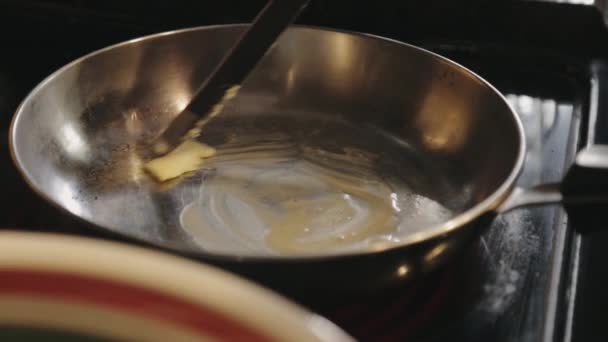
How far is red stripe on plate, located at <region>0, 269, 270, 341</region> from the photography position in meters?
0.13

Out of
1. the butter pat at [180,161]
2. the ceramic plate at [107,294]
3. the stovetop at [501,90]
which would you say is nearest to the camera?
the ceramic plate at [107,294]

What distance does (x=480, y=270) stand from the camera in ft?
1.11

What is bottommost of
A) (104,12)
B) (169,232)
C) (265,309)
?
(265,309)

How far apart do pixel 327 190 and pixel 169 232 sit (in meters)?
0.10

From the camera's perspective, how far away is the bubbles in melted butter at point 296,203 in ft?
1.22

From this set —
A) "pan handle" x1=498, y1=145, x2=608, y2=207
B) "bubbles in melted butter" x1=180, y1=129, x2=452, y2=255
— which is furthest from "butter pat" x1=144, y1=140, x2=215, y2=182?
"pan handle" x1=498, y1=145, x2=608, y2=207

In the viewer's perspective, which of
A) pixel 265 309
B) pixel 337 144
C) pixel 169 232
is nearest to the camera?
pixel 265 309

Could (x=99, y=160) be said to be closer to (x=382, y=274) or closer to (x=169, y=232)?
(x=169, y=232)

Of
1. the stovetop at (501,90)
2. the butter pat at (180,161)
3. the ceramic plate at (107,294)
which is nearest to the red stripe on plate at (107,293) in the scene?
the ceramic plate at (107,294)

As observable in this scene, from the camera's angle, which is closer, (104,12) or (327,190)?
(327,190)

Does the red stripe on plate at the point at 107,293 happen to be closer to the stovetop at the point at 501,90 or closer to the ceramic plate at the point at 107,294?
the ceramic plate at the point at 107,294

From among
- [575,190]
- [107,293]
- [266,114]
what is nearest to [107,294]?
[107,293]

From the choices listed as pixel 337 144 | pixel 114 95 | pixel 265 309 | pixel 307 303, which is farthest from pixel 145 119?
pixel 265 309

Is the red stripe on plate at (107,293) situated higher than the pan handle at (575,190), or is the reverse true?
the pan handle at (575,190)
